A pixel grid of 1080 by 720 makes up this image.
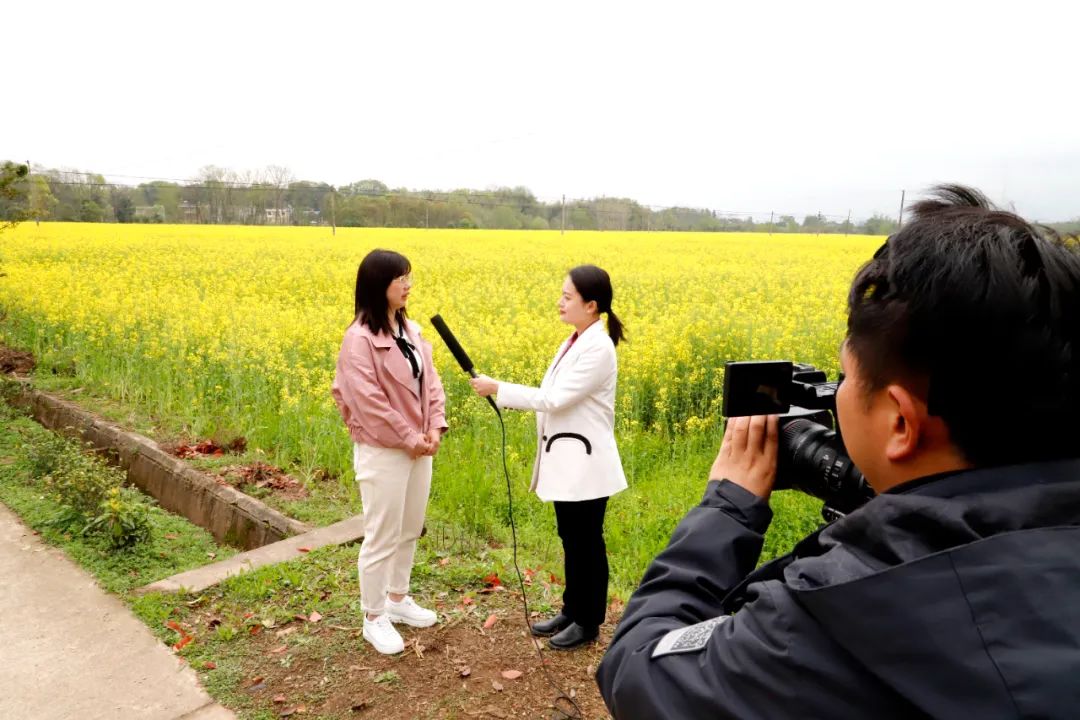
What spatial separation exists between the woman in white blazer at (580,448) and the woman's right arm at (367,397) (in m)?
0.40

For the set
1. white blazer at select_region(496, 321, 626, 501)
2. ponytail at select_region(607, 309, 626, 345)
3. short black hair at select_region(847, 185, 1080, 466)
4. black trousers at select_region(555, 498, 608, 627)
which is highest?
short black hair at select_region(847, 185, 1080, 466)

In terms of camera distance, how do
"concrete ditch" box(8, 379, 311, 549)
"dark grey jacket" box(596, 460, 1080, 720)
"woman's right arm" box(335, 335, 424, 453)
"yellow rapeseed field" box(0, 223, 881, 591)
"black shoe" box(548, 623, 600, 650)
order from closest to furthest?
"dark grey jacket" box(596, 460, 1080, 720) < "woman's right arm" box(335, 335, 424, 453) < "black shoe" box(548, 623, 600, 650) < "concrete ditch" box(8, 379, 311, 549) < "yellow rapeseed field" box(0, 223, 881, 591)

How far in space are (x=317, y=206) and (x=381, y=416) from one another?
113 ft

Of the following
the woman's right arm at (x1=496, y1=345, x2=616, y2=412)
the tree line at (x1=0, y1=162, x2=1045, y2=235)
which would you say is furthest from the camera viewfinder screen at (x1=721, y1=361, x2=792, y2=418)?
the tree line at (x1=0, y1=162, x2=1045, y2=235)

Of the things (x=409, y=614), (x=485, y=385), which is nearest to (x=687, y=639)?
(x=485, y=385)

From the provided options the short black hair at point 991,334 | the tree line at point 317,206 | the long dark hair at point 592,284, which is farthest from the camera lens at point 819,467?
the tree line at point 317,206

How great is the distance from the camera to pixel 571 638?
11.3ft

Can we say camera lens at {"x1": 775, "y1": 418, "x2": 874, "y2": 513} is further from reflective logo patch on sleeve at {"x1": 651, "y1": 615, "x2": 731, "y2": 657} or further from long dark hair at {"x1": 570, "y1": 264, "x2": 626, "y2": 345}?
long dark hair at {"x1": 570, "y1": 264, "x2": 626, "y2": 345}

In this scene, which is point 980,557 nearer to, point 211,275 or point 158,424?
point 158,424

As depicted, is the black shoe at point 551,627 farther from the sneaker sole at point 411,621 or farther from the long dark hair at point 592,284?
the long dark hair at point 592,284

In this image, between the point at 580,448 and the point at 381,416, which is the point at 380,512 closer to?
the point at 381,416

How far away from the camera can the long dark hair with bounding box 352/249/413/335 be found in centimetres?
341

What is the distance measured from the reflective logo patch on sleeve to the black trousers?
2.45m

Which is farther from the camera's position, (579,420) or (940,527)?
(579,420)
